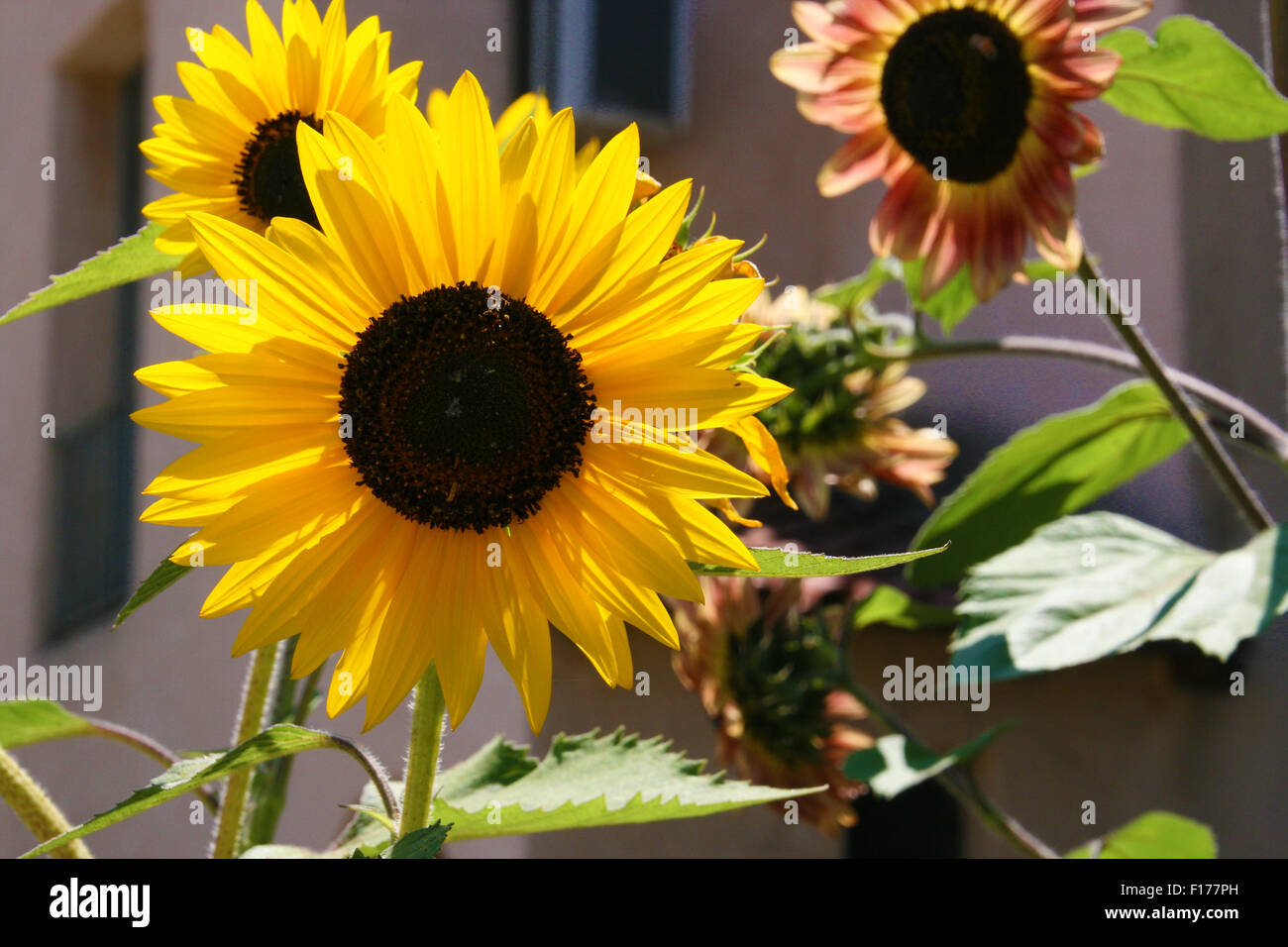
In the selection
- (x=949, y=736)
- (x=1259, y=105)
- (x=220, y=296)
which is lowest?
(x=949, y=736)

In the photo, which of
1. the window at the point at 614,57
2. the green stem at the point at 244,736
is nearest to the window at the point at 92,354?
the window at the point at 614,57

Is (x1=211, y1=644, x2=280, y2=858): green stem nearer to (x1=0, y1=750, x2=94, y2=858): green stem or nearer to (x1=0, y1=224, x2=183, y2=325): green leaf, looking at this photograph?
(x1=0, y1=750, x2=94, y2=858): green stem

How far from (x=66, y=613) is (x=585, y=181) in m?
5.15

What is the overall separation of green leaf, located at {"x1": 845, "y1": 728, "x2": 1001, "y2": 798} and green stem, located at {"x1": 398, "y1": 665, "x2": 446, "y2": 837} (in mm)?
547

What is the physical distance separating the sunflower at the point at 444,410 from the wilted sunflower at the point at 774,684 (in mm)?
735

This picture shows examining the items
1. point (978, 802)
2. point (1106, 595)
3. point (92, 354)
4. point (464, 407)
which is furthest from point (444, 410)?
point (92, 354)

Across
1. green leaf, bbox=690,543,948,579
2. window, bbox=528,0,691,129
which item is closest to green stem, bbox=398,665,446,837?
green leaf, bbox=690,543,948,579

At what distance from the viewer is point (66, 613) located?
507cm

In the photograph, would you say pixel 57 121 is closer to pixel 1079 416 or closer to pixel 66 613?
pixel 66 613

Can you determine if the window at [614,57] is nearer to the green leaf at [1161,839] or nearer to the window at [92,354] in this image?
the window at [92,354]

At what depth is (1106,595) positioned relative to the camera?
0.75 metres

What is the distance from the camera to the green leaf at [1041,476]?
3.08ft

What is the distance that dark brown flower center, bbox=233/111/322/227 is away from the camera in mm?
583
